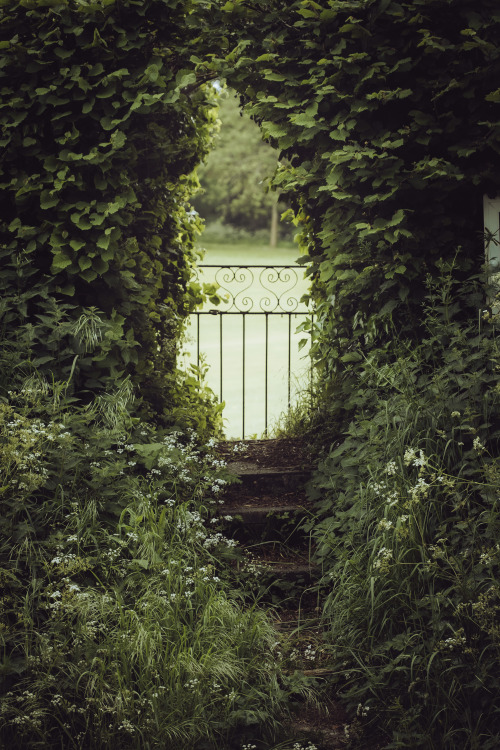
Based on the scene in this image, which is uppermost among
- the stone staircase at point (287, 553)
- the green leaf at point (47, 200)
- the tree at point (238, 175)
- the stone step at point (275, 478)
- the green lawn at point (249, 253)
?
the tree at point (238, 175)

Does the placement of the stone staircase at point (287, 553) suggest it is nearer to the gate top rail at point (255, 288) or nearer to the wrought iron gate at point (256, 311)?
the wrought iron gate at point (256, 311)

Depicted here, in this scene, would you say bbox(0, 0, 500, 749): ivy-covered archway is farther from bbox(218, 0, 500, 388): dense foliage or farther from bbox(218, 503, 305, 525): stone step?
bbox(218, 503, 305, 525): stone step

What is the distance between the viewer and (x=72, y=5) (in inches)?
187

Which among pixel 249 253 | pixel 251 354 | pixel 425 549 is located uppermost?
pixel 249 253

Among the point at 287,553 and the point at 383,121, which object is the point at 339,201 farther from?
the point at 287,553

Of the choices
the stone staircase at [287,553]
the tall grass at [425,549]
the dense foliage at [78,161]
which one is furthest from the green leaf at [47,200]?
the tall grass at [425,549]

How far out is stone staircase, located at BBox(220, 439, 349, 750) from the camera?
3531 mm

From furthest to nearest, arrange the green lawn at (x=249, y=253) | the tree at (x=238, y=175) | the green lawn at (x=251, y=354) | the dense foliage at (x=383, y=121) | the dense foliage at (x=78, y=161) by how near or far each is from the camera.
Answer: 1. the tree at (x=238, y=175)
2. the green lawn at (x=249, y=253)
3. the green lawn at (x=251, y=354)
4. the dense foliage at (x=78, y=161)
5. the dense foliage at (x=383, y=121)

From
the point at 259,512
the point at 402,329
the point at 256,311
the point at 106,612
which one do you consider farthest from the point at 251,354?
the point at 106,612

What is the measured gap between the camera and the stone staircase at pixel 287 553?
353cm

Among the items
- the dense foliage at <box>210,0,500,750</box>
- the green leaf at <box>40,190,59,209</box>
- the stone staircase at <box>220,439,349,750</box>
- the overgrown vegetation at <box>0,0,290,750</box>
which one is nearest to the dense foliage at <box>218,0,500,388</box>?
the dense foliage at <box>210,0,500,750</box>

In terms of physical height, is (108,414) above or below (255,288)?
below

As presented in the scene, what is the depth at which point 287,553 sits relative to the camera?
491cm

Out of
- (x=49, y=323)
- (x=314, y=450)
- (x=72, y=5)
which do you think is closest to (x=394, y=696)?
(x=314, y=450)
